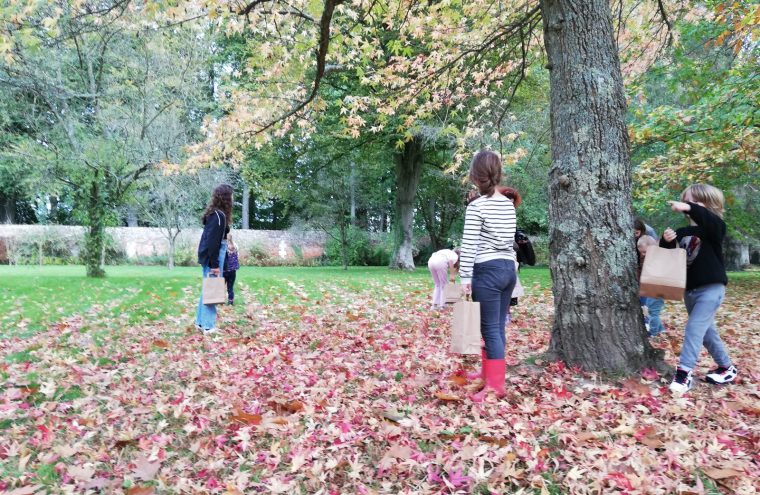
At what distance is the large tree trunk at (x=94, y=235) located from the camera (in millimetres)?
14094

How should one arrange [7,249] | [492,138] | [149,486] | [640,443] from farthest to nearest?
1. [7,249]
2. [492,138]
3. [640,443]
4. [149,486]

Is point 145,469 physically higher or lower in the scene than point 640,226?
lower

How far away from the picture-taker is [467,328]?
3521mm

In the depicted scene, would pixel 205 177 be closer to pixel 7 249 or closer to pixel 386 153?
pixel 386 153

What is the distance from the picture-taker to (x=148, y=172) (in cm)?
1442

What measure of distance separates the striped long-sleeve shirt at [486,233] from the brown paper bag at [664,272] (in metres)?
1.01

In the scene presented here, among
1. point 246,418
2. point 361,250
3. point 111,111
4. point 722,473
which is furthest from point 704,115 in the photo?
point 361,250

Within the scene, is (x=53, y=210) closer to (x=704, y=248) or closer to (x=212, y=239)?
(x=212, y=239)

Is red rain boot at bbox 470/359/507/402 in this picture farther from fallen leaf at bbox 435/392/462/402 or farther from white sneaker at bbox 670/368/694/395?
white sneaker at bbox 670/368/694/395

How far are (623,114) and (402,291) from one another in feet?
25.7

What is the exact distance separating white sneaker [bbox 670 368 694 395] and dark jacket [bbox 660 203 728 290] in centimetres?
64

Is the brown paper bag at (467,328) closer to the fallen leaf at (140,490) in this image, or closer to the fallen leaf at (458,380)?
the fallen leaf at (458,380)

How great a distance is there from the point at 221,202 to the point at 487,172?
3789mm

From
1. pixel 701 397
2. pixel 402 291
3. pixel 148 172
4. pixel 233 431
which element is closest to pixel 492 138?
pixel 402 291
